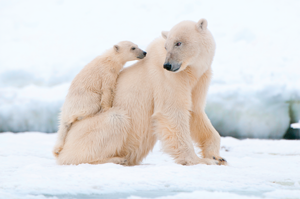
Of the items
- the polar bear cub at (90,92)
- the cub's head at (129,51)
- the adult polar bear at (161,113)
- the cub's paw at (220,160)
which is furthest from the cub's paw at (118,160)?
the cub's head at (129,51)

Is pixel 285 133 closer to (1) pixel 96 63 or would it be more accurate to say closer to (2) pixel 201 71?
(2) pixel 201 71

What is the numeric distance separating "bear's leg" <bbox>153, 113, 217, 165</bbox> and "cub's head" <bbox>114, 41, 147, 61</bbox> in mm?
1094

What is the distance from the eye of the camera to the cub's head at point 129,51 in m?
4.39

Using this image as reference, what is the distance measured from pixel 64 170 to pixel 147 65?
1794 millimetres

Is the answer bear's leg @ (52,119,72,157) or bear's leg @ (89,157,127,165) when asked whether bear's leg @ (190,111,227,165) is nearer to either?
bear's leg @ (89,157,127,165)

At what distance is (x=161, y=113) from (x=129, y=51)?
1222mm

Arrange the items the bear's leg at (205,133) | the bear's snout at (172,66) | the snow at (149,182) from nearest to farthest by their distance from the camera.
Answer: the snow at (149,182) < the bear's snout at (172,66) < the bear's leg at (205,133)

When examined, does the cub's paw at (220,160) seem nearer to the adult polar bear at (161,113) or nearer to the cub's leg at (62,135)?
the adult polar bear at (161,113)

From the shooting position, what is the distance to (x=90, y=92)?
13.3ft

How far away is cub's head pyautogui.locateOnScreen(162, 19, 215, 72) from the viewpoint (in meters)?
3.61

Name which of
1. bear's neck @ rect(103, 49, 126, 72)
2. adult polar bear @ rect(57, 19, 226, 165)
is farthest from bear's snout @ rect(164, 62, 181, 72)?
bear's neck @ rect(103, 49, 126, 72)

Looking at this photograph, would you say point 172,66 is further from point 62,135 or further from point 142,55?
point 62,135

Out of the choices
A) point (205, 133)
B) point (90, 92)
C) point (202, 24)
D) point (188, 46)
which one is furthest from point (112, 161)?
point (202, 24)

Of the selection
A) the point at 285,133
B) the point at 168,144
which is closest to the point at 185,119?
the point at 168,144
